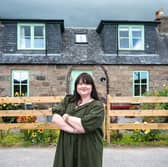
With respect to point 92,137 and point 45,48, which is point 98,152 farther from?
point 45,48

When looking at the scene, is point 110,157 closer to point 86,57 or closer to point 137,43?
point 86,57

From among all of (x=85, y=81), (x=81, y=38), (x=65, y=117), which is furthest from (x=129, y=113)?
(x=81, y=38)

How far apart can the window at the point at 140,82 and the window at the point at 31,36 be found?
216 inches

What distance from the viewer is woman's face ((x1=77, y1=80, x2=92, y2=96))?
13.0ft

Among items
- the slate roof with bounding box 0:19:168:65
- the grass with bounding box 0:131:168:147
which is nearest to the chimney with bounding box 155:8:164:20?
the slate roof with bounding box 0:19:168:65

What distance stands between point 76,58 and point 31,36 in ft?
9.29

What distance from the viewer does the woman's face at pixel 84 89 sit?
3.96 m

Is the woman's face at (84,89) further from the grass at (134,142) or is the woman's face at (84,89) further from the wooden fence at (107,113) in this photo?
the grass at (134,142)

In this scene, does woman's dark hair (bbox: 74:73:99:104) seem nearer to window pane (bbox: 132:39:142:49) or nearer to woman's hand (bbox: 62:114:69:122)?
woman's hand (bbox: 62:114:69:122)

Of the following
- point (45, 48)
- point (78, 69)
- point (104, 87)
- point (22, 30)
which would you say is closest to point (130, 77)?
point (104, 87)

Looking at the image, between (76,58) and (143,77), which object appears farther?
(143,77)

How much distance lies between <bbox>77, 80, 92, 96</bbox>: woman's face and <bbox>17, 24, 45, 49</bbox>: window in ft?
58.3

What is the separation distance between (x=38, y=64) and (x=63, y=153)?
55.4 feet

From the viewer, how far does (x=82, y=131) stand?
12.6 feet
